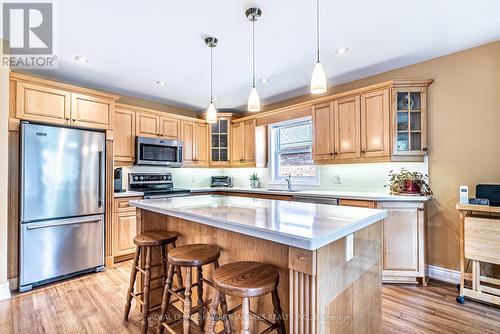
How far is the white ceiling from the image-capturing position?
204cm

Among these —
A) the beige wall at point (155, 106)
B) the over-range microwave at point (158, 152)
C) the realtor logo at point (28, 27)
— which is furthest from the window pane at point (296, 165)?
the realtor logo at point (28, 27)

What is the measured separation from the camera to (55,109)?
2.96m

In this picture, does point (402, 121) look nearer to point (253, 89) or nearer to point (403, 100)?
point (403, 100)

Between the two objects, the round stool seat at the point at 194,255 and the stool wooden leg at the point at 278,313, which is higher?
the round stool seat at the point at 194,255

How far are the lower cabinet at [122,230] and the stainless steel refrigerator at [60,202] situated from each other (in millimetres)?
235

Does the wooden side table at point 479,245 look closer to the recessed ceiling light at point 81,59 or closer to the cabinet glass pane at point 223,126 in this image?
the cabinet glass pane at point 223,126

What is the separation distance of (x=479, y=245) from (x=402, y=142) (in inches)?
50.9

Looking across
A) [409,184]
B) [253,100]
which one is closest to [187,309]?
[253,100]

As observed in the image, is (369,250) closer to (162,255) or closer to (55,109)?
(162,255)

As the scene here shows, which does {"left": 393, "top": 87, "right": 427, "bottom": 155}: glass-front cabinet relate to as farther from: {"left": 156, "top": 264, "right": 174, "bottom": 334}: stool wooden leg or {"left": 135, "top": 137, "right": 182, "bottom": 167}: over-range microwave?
{"left": 135, "top": 137, "right": 182, "bottom": 167}: over-range microwave

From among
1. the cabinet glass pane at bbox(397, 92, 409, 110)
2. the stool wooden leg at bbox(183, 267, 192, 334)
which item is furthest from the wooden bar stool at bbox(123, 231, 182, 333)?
the cabinet glass pane at bbox(397, 92, 409, 110)

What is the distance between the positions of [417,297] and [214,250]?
2189 millimetres

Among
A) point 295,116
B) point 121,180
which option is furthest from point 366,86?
point 121,180

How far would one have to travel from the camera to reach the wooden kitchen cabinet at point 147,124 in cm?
401
